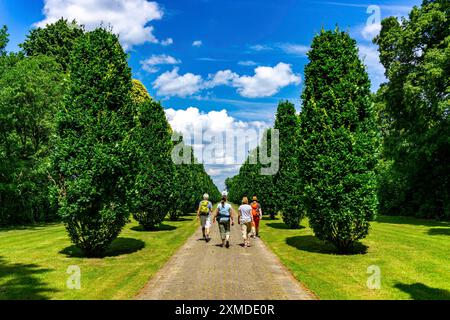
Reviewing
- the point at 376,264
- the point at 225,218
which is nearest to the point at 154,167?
the point at 225,218

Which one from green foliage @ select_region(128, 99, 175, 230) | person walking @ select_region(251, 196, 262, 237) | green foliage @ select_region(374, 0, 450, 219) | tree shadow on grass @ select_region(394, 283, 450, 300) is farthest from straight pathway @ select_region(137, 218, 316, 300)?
green foliage @ select_region(374, 0, 450, 219)

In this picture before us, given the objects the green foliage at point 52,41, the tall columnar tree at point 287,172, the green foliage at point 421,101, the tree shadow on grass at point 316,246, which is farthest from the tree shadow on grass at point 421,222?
the green foliage at point 52,41

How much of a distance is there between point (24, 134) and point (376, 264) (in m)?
30.7

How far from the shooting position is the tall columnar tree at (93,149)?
43.5 ft

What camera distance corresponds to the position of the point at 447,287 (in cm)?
974

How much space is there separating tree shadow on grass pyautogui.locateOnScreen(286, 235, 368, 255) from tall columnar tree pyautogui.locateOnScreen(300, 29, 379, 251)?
0.73 m

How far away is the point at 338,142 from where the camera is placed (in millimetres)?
14188

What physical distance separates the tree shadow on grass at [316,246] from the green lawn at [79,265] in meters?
5.58

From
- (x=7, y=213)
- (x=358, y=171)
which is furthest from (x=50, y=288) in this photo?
(x=7, y=213)

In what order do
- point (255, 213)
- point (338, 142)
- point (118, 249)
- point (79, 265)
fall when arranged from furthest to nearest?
point (255, 213)
point (118, 249)
point (338, 142)
point (79, 265)

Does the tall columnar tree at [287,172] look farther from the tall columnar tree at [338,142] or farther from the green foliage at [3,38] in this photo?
the green foliage at [3,38]

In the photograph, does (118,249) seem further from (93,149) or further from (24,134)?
(24,134)

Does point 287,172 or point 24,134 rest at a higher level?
point 24,134

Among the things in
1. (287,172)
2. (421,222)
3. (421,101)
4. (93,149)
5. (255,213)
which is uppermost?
(421,101)
